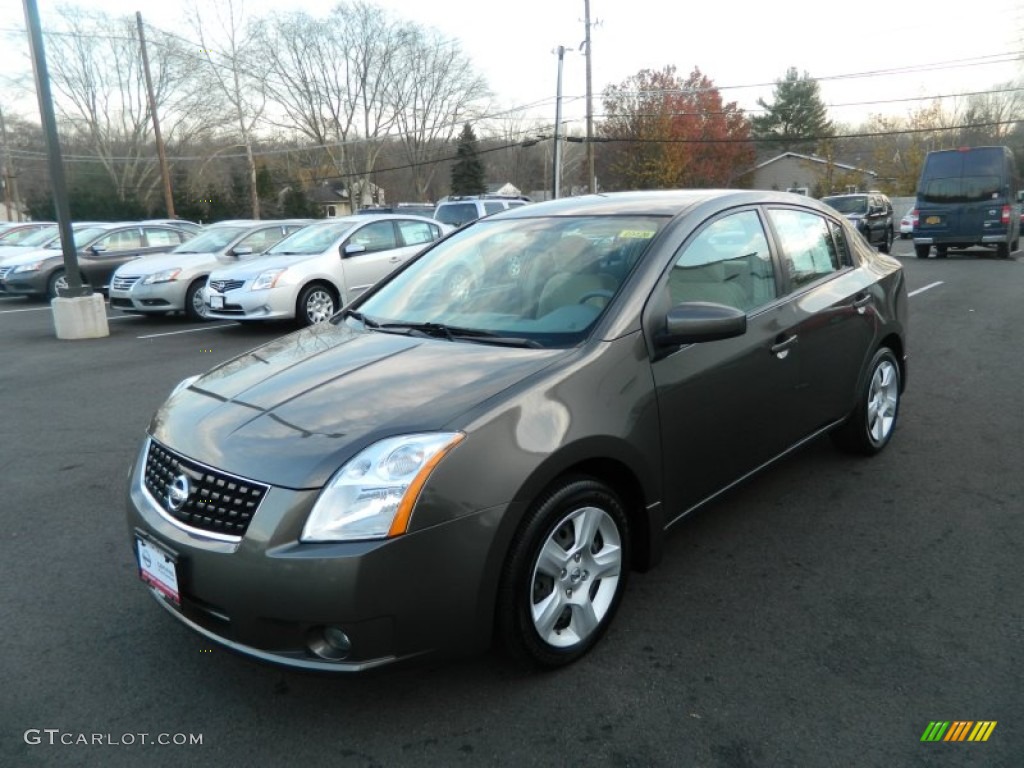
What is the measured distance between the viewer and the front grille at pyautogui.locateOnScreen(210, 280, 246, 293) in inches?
408

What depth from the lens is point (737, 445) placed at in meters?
3.42

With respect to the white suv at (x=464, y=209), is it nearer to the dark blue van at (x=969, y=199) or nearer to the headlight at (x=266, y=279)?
the headlight at (x=266, y=279)

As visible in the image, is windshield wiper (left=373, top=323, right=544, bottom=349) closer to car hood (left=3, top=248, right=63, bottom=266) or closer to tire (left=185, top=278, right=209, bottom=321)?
tire (left=185, top=278, right=209, bottom=321)

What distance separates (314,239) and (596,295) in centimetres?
881

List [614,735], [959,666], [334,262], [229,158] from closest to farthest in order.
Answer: [614,735], [959,666], [334,262], [229,158]

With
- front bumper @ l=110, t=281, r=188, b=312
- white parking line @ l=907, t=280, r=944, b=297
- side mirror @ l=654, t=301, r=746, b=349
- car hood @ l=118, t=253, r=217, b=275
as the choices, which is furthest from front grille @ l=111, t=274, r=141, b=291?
white parking line @ l=907, t=280, r=944, b=297

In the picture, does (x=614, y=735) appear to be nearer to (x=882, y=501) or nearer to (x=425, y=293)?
(x=425, y=293)

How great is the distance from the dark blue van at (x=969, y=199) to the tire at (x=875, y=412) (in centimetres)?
1743

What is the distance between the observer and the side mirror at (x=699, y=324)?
2906 millimetres

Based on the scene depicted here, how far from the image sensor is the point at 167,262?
1235cm

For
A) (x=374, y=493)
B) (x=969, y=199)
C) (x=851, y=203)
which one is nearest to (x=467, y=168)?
(x=851, y=203)

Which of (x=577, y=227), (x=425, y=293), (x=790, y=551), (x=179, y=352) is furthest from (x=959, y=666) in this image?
(x=179, y=352)

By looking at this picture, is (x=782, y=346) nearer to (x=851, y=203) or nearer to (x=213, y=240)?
(x=213, y=240)

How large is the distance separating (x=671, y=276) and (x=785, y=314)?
820 millimetres
